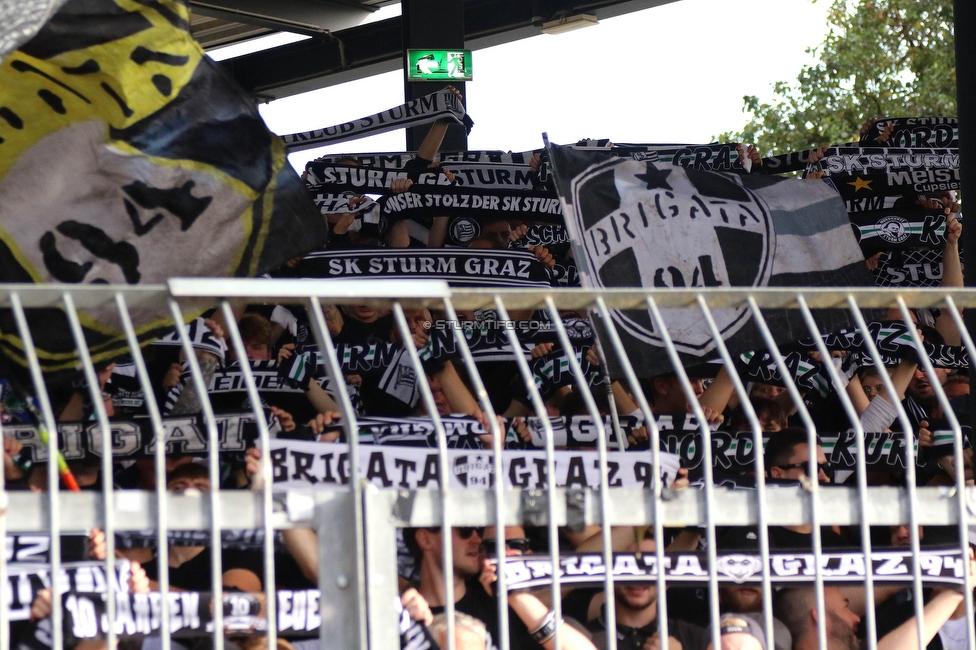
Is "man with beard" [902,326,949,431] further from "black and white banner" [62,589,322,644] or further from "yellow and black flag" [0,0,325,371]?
"black and white banner" [62,589,322,644]

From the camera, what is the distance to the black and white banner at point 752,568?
393cm

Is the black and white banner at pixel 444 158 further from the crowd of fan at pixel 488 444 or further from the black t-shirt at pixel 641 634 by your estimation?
the black t-shirt at pixel 641 634

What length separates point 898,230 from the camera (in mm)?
8188

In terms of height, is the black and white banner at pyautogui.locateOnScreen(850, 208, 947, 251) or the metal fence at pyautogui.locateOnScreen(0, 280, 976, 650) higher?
the black and white banner at pyautogui.locateOnScreen(850, 208, 947, 251)

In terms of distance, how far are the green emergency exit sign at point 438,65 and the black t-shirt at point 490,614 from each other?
8246mm

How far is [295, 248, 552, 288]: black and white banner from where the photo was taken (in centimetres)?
703

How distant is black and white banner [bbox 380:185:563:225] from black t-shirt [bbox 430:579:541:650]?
3400mm

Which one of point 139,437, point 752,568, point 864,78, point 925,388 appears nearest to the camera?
point 752,568

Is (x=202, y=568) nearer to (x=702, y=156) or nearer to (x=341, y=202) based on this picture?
(x=341, y=202)

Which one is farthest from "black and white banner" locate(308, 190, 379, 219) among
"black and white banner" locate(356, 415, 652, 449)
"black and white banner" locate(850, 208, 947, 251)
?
"black and white banner" locate(850, 208, 947, 251)

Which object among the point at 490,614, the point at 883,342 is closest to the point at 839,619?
the point at 490,614

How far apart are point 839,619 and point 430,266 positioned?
3.07m

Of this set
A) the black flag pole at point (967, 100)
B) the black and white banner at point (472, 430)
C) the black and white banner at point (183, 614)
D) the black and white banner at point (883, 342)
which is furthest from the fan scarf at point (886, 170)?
the black and white banner at point (183, 614)

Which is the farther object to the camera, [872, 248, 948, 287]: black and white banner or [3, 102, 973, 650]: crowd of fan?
[872, 248, 948, 287]: black and white banner
